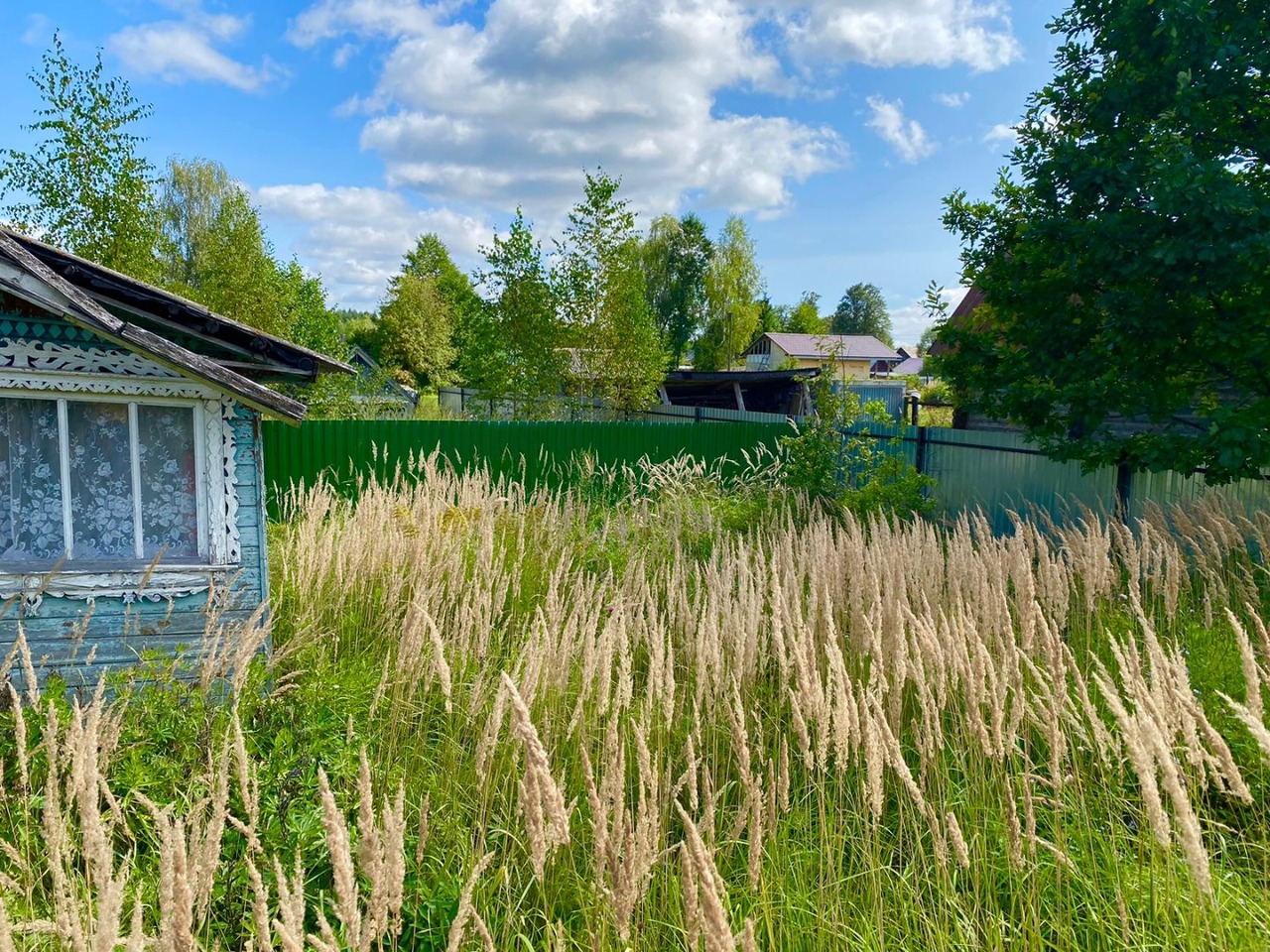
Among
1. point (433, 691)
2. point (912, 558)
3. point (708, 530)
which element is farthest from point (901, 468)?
point (433, 691)

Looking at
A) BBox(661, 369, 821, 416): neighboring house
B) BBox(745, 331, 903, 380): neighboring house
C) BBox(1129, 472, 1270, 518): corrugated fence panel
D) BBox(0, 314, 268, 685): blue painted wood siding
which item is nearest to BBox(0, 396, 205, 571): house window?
BBox(0, 314, 268, 685): blue painted wood siding

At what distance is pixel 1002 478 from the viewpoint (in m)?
9.09

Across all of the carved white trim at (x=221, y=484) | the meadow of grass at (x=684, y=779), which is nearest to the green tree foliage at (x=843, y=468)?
the meadow of grass at (x=684, y=779)

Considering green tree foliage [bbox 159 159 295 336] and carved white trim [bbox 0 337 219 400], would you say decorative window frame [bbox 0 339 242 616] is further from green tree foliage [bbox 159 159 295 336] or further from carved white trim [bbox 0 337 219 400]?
Answer: green tree foliage [bbox 159 159 295 336]

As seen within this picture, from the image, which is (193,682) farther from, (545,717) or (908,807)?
(908,807)

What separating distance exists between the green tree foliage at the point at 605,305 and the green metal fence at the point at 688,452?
5602 millimetres

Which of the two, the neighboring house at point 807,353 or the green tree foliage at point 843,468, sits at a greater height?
the neighboring house at point 807,353

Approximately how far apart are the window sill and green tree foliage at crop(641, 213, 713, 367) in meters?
36.9

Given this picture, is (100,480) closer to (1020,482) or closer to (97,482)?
(97,482)

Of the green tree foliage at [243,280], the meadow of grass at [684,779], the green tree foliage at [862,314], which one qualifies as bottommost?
the meadow of grass at [684,779]

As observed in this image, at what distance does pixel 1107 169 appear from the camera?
575 centimetres

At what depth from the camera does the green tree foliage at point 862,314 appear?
263 ft

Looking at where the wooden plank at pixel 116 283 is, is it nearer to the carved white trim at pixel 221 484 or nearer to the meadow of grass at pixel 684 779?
the carved white trim at pixel 221 484

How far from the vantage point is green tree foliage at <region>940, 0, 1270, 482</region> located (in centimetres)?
522
